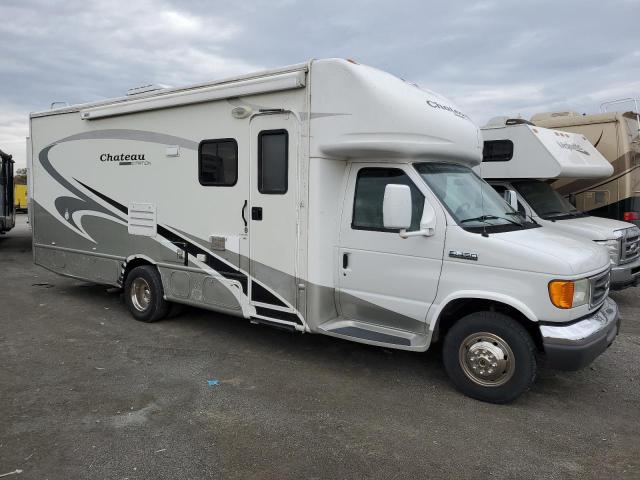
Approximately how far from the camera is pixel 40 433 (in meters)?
4.08

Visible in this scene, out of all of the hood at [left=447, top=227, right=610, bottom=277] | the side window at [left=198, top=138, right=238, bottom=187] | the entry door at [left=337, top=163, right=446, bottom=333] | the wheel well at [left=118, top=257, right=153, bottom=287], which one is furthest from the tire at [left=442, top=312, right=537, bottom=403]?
the wheel well at [left=118, top=257, right=153, bottom=287]

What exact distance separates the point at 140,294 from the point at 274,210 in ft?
9.02

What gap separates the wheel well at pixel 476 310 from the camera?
4637mm

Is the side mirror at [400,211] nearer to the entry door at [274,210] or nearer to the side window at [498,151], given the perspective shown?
the entry door at [274,210]

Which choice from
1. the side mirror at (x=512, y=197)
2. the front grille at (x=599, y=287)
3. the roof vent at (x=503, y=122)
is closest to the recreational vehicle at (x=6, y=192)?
the roof vent at (x=503, y=122)

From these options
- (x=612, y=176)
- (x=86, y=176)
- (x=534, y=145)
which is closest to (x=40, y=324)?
(x=86, y=176)

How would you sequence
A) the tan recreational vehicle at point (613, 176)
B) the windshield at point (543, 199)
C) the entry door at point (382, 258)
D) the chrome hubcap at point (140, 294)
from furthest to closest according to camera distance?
the tan recreational vehicle at point (613, 176) → the windshield at point (543, 199) → the chrome hubcap at point (140, 294) → the entry door at point (382, 258)

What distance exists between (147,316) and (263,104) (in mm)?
3301

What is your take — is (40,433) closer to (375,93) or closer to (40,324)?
(40,324)

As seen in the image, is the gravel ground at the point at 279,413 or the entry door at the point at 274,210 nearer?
the gravel ground at the point at 279,413

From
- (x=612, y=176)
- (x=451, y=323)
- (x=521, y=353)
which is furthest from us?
(x=612, y=176)

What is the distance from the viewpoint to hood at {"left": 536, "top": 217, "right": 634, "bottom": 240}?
7.55 m

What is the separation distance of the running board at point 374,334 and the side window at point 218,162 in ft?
6.41

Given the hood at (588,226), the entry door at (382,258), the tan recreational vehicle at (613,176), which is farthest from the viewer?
the tan recreational vehicle at (613,176)
